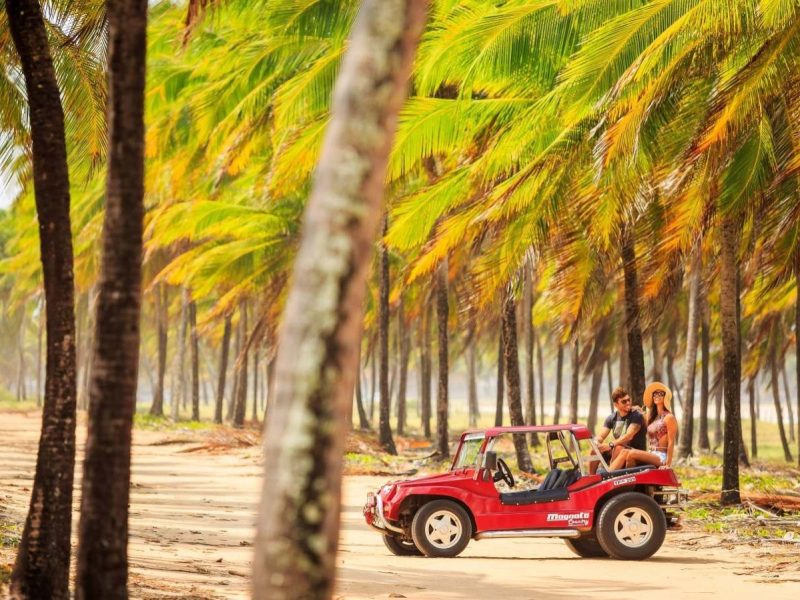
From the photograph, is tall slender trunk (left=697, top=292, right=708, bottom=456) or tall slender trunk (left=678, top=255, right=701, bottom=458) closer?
tall slender trunk (left=678, top=255, right=701, bottom=458)

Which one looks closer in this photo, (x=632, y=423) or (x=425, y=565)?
(x=425, y=565)

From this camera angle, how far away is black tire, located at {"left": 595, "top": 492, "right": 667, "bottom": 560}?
1078 cm

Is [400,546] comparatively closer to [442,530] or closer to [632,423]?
[442,530]

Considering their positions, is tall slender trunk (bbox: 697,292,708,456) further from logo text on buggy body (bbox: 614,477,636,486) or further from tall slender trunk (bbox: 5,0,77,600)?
tall slender trunk (bbox: 5,0,77,600)

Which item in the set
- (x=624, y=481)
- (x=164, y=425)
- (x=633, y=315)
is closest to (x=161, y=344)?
(x=164, y=425)

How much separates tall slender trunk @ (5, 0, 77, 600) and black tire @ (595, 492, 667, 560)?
5.95 metres

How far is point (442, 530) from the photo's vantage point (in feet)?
35.7

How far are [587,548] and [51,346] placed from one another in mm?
6879

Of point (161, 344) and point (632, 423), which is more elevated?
point (161, 344)

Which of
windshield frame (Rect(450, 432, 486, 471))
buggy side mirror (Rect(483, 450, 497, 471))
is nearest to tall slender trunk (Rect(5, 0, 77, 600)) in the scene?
buggy side mirror (Rect(483, 450, 497, 471))

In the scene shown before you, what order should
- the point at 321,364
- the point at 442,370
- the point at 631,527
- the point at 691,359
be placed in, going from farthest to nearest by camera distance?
1. the point at 442,370
2. the point at 691,359
3. the point at 631,527
4. the point at 321,364

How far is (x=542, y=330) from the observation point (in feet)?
150

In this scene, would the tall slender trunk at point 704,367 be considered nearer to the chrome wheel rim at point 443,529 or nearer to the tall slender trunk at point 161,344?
the chrome wheel rim at point 443,529

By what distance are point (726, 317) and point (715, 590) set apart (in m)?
6.20
